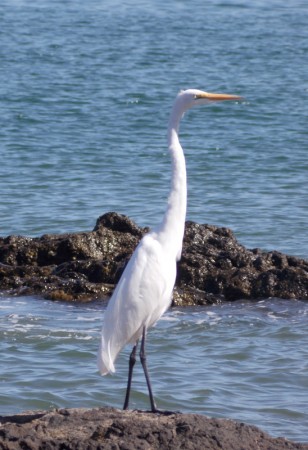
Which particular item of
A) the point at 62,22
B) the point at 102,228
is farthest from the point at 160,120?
the point at 62,22

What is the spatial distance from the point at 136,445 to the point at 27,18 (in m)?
27.0

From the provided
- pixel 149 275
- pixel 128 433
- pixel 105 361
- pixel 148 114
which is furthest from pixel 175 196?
pixel 148 114

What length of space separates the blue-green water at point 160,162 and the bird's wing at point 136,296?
53.0 inches

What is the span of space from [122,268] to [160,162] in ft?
23.1

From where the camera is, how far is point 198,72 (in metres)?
23.5

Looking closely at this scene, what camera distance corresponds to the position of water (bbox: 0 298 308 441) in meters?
7.09

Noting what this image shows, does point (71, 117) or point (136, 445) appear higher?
point (71, 117)

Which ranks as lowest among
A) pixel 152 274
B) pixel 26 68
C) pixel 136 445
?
pixel 136 445

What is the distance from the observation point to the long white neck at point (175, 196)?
19.2ft

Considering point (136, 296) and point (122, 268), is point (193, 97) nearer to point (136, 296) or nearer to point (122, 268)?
point (136, 296)

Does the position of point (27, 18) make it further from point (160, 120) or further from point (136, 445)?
point (136, 445)

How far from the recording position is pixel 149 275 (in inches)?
231

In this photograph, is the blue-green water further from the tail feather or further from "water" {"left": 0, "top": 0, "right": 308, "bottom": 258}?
the tail feather

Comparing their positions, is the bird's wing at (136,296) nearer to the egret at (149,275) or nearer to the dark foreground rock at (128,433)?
the egret at (149,275)
